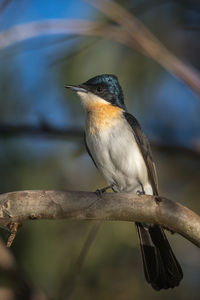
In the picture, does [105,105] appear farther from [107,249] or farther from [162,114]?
[162,114]

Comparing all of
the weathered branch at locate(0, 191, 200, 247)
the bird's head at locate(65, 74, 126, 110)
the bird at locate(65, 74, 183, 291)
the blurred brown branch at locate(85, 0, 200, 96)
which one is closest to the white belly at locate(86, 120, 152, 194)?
the bird at locate(65, 74, 183, 291)

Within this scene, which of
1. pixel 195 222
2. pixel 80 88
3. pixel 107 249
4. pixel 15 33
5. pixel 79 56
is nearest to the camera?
pixel 195 222

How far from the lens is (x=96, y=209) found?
3299 millimetres

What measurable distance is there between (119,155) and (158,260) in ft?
3.19

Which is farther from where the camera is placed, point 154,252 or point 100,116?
point 100,116

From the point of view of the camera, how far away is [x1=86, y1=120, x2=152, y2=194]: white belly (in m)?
4.61

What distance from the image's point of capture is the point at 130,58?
6785 millimetres

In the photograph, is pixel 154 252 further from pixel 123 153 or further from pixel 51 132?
pixel 51 132

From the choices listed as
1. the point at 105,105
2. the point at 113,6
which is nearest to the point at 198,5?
the point at 105,105

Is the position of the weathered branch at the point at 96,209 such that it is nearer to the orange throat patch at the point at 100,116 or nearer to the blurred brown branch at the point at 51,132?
the orange throat patch at the point at 100,116

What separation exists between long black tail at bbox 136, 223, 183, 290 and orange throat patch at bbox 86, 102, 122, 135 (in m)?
0.92

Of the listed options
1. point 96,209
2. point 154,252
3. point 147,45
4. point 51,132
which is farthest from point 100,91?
point 96,209

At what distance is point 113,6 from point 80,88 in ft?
3.77

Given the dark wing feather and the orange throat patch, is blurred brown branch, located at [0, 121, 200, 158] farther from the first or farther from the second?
the dark wing feather
